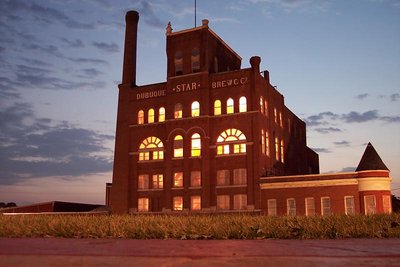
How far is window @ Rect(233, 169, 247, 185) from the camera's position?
53388 mm

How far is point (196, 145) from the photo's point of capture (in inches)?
2221

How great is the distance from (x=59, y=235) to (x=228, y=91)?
141 feet

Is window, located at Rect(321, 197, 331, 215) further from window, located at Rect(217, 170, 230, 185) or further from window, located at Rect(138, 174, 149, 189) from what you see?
window, located at Rect(138, 174, 149, 189)

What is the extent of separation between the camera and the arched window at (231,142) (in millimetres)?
54219

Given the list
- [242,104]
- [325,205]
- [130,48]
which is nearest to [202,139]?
[242,104]

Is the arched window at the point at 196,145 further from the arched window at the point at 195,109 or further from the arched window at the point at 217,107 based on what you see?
the arched window at the point at 217,107

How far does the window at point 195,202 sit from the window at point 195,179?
148cm

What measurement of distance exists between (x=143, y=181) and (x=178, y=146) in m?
6.37

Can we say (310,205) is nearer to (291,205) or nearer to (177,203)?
(291,205)

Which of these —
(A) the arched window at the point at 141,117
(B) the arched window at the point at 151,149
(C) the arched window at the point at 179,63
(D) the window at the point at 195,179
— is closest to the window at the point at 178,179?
(D) the window at the point at 195,179

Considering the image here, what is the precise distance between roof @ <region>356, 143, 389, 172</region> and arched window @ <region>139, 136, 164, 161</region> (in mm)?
22989

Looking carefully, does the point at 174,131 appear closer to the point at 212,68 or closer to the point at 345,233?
the point at 212,68

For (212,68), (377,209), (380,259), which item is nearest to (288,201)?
(377,209)

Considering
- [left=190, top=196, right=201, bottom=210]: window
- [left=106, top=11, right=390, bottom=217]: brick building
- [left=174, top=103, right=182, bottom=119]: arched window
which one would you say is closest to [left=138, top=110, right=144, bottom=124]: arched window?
[left=106, top=11, right=390, bottom=217]: brick building
